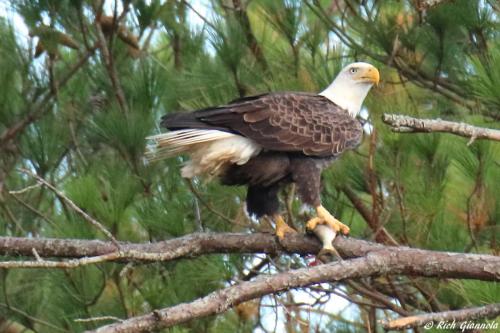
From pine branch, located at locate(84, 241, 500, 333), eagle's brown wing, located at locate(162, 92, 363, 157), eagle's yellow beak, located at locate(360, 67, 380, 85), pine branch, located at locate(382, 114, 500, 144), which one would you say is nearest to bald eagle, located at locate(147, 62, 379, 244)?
eagle's brown wing, located at locate(162, 92, 363, 157)

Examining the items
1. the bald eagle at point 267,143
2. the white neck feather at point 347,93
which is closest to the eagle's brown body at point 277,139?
the bald eagle at point 267,143

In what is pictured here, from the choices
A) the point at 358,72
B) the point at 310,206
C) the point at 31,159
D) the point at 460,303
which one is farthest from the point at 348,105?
the point at 31,159

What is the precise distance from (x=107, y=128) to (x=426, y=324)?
6.21ft

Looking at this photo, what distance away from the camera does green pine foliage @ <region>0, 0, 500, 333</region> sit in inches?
158

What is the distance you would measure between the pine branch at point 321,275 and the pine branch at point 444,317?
0.27 meters

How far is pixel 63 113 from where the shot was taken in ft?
16.9

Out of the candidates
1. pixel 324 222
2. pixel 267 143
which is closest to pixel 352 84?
pixel 267 143

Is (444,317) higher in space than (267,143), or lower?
lower

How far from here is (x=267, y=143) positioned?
3.89 meters

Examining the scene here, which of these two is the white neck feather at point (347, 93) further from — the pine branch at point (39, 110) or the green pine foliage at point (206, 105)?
the pine branch at point (39, 110)

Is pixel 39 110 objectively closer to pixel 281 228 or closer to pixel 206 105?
pixel 206 105

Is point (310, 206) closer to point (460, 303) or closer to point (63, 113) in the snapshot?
point (460, 303)

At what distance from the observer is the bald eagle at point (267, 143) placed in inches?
148

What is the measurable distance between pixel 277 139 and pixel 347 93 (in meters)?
0.45
